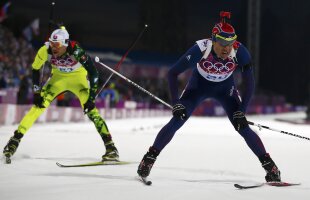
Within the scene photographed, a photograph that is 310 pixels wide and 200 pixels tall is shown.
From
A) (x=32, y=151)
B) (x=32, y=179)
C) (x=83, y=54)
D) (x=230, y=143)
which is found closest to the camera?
(x=32, y=179)

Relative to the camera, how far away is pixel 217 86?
19.7 feet

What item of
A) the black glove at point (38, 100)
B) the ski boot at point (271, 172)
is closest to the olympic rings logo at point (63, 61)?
the black glove at point (38, 100)

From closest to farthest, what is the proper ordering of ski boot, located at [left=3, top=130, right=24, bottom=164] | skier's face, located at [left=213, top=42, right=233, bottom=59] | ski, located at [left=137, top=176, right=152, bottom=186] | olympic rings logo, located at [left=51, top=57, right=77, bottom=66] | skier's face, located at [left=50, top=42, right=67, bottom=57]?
1. ski, located at [left=137, top=176, right=152, bottom=186]
2. skier's face, located at [left=213, top=42, right=233, bottom=59]
3. ski boot, located at [left=3, top=130, right=24, bottom=164]
4. skier's face, located at [left=50, top=42, right=67, bottom=57]
5. olympic rings logo, located at [left=51, top=57, right=77, bottom=66]

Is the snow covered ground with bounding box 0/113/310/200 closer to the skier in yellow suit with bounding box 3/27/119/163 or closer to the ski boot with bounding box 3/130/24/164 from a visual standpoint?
the ski boot with bounding box 3/130/24/164

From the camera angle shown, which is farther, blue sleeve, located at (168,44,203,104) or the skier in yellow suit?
the skier in yellow suit

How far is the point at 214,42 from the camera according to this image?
562 cm

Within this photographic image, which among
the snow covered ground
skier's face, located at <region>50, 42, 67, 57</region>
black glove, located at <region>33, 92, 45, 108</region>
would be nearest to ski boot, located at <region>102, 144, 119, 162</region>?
the snow covered ground

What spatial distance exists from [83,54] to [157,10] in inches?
2270

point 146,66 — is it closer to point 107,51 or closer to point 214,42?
point 107,51

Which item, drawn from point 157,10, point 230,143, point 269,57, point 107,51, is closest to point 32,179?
point 230,143

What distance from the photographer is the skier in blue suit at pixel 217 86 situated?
18.6ft

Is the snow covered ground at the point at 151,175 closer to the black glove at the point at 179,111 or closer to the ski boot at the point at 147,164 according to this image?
the ski boot at the point at 147,164

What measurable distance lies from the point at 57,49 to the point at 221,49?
99.1 inches

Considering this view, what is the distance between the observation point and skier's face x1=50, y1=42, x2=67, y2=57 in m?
7.13
